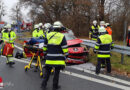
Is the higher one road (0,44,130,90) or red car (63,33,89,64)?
red car (63,33,89,64)

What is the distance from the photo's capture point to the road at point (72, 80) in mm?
5047

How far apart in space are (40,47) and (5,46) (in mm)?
2847

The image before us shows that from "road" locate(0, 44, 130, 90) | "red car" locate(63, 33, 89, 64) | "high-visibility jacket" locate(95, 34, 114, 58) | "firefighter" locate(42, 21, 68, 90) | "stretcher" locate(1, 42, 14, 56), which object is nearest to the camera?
"firefighter" locate(42, 21, 68, 90)

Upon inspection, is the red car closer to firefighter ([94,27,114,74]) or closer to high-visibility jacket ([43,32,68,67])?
firefighter ([94,27,114,74])

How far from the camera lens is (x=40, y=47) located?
19.6 ft

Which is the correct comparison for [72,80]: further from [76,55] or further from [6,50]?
[6,50]

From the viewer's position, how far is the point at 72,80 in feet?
18.5

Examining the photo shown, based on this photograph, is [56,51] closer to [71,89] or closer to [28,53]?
[71,89]

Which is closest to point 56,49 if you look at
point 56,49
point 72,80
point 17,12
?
point 56,49

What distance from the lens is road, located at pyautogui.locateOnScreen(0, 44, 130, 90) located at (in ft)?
16.6

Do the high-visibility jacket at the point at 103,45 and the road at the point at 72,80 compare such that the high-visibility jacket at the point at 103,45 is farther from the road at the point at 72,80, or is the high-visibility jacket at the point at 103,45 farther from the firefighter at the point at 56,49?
the firefighter at the point at 56,49

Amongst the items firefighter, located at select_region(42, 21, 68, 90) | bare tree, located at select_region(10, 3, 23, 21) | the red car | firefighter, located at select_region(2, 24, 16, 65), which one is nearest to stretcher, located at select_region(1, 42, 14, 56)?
firefighter, located at select_region(2, 24, 16, 65)

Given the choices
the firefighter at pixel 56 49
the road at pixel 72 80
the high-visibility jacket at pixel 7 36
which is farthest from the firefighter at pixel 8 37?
the firefighter at pixel 56 49

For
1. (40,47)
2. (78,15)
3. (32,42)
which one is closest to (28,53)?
(32,42)
